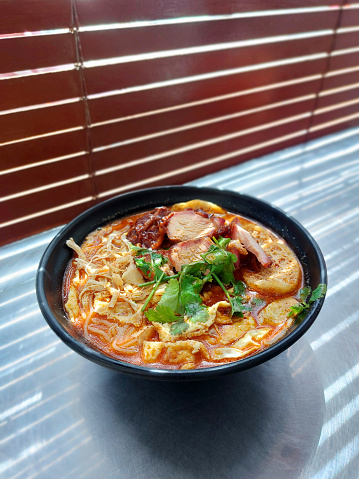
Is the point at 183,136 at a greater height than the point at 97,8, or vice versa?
the point at 97,8

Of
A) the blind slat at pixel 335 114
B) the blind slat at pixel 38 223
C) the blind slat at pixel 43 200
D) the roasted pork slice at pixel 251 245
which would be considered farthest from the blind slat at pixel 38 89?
the blind slat at pixel 335 114

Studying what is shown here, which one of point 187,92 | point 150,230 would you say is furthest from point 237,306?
point 187,92

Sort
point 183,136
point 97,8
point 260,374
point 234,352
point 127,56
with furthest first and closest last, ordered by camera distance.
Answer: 1. point 183,136
2. point 127,56
3. point 97,8
4. point 260,374
5. point 234,352

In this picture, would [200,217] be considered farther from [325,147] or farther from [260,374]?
[325,147]

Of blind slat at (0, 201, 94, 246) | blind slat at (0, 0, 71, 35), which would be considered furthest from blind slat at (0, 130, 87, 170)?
blind slat at (0, 0, 71, 35)

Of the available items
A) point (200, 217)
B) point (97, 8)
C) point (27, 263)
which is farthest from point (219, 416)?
point (97, 8)

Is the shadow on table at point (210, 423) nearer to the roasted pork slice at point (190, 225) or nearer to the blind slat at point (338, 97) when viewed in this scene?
the roasted pork slice at point (190, 225)
